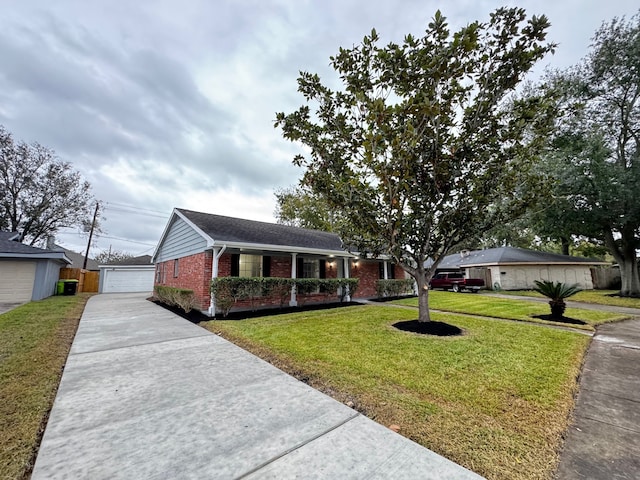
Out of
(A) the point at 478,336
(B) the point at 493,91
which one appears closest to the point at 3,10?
(B) the point at 493,91

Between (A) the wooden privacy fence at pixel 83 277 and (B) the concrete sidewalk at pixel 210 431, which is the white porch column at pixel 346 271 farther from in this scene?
(A) the wooden privacy fence at pixel 83 277

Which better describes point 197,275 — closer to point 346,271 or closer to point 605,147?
point 346,271

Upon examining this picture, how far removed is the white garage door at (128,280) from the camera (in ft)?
73.0

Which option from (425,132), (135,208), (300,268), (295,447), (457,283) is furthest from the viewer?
(135,208)

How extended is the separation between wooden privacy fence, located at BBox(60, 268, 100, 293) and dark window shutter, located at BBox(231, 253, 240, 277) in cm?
1883

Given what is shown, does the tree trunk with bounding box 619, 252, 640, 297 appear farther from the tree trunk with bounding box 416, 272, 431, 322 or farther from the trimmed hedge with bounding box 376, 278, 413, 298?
the tree trunk with bounding box 416, 272, 431, 322

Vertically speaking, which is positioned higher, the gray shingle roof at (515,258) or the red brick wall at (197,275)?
the gray shingle roof at (515,258)

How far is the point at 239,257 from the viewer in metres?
10.4

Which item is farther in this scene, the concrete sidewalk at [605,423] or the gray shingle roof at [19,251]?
the gray shingle roof at [19,251]

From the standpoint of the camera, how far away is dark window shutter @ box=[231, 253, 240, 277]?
10123 mm

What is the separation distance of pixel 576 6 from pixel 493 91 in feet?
16.2

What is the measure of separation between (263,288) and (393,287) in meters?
8.28

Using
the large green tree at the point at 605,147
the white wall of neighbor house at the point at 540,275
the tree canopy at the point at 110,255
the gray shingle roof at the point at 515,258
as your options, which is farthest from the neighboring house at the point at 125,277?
the tree canopy at the point at 110,255

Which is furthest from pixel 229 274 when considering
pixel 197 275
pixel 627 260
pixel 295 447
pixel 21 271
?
pixel 627 260
